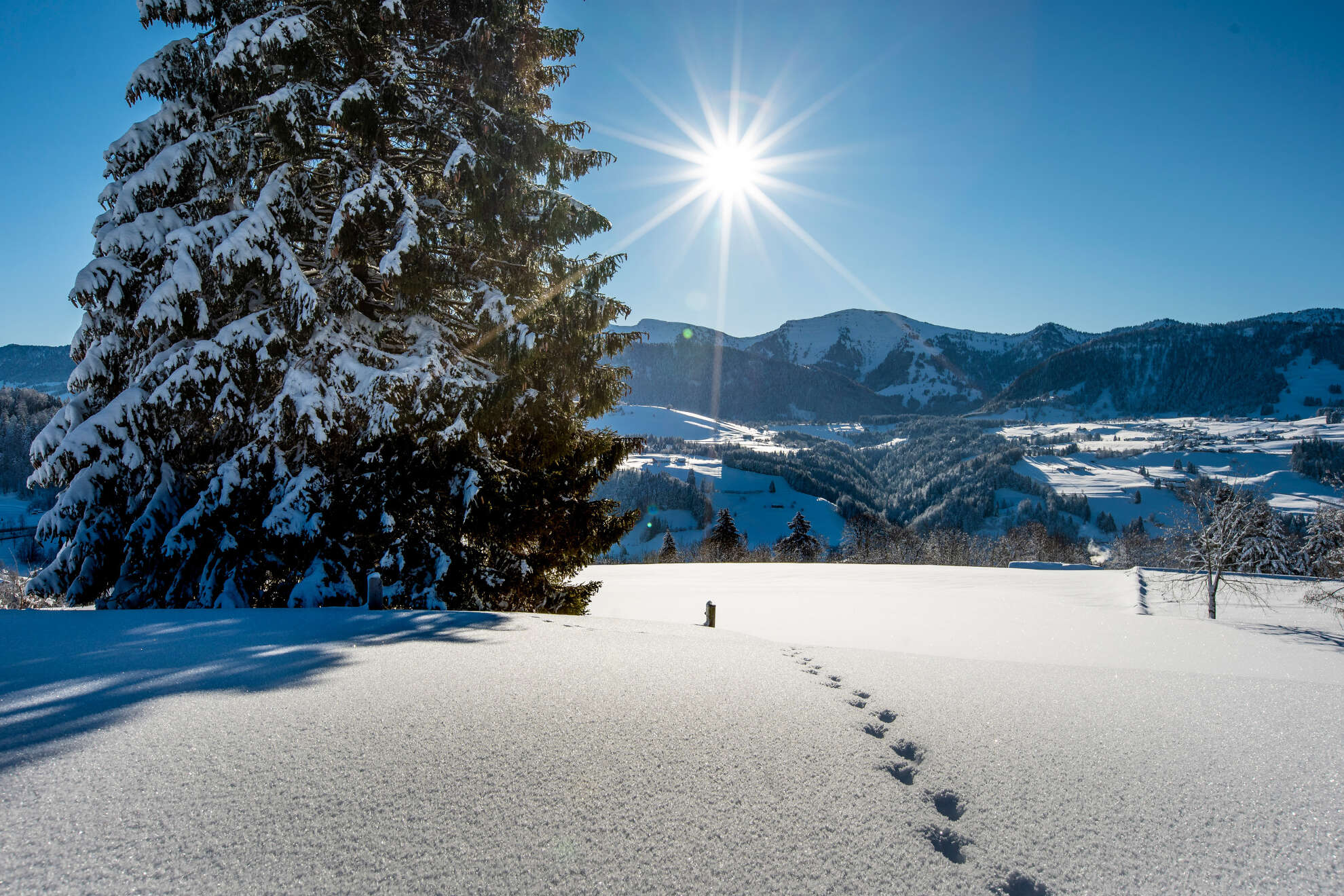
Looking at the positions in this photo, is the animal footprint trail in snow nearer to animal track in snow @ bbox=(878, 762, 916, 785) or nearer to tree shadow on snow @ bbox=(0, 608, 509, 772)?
animal track in snow @ bbox=(878, 762, 916, 785)

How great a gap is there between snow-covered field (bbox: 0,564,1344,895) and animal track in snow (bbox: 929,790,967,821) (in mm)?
12

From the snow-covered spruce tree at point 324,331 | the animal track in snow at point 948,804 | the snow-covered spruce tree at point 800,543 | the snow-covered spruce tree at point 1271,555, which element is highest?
the snow-covered spruce tree at point 324,331

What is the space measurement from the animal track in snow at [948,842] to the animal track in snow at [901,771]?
401mm

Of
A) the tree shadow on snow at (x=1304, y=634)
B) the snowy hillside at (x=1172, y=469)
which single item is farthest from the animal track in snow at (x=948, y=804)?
the snowy hillside at (x=1172, y=469)

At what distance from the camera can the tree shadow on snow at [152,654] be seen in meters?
2.94

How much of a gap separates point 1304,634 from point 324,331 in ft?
58.8

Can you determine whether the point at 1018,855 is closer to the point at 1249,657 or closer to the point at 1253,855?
the point at 1253,855

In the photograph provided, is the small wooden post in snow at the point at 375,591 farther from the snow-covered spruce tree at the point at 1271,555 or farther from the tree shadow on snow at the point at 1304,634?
the snow-covered spruce tree at the point at 1271,555

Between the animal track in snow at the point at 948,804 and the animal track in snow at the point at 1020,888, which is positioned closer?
the animal track in snow at the point at 1020,888

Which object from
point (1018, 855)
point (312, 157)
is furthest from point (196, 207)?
point (1018, 855)

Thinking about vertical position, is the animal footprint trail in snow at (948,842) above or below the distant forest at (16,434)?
below

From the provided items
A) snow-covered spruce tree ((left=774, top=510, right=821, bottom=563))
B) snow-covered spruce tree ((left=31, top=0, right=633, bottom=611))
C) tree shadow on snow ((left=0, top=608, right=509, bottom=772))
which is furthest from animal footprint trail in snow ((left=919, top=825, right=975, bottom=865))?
snow-covered spruce tree ((left=774, top=510, right=821, bottom=563))

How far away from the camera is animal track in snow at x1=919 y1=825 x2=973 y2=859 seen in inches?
90.0

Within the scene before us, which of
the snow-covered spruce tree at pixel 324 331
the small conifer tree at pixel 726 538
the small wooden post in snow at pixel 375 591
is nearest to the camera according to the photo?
the small wooden post in snow at pixel 375 591
